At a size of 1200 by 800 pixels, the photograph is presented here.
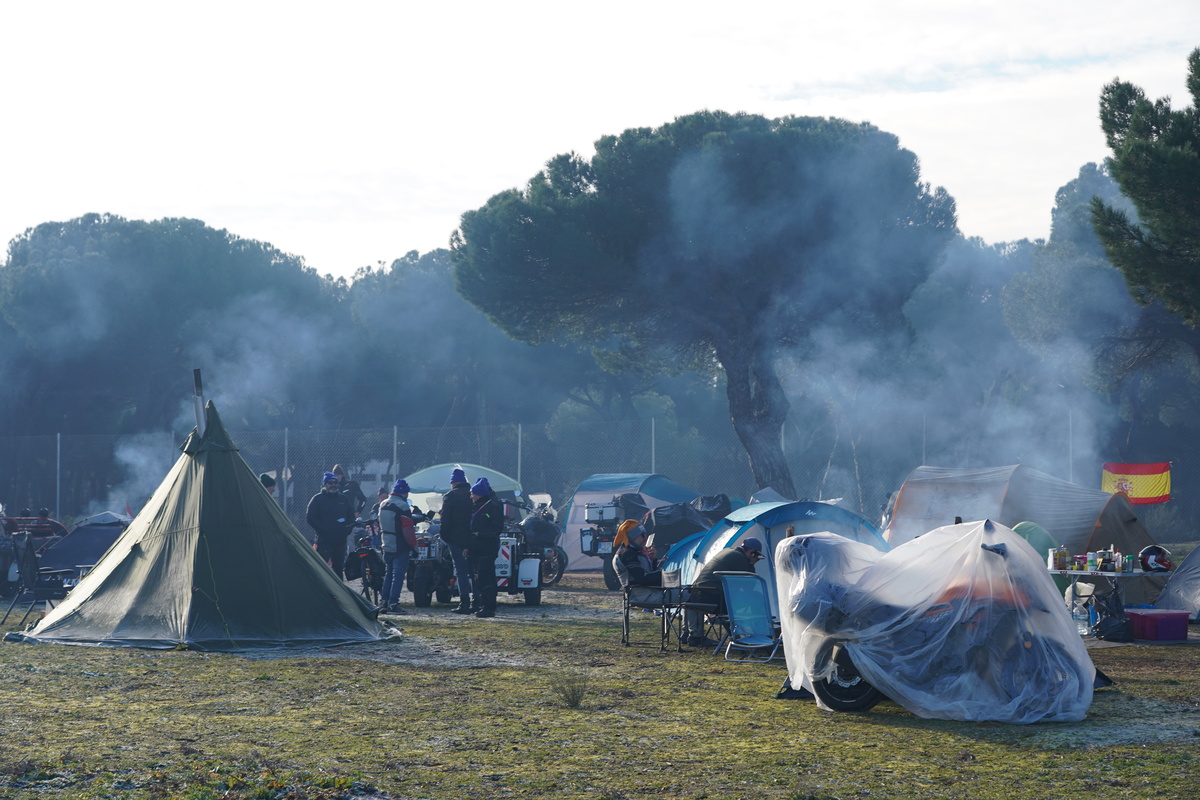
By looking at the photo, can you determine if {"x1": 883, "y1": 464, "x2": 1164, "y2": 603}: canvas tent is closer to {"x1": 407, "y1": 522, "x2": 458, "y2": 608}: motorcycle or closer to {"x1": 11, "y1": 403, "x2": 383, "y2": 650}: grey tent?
{"x1": 407, "y1": 522, "x2": 458, "y2": 608}: motorcycle

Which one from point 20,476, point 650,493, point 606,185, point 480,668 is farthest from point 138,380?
point 480,668

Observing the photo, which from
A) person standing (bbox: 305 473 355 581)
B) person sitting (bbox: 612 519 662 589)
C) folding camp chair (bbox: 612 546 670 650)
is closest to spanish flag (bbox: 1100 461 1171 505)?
person sitting (bbox: 612 519 662 589)

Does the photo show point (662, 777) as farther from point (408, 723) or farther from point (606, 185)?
point (606, 185)

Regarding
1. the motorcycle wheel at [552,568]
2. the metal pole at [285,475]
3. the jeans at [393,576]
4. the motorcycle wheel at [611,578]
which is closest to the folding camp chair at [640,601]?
the jeans at [393,576]

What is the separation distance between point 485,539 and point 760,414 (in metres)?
13.7

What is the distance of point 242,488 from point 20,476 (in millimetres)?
20325

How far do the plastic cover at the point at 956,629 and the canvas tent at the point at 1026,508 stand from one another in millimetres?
7694

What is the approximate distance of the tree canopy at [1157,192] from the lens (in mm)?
13477

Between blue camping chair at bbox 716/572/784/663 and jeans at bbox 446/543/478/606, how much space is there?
4551 mm

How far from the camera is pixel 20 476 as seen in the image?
29078mm

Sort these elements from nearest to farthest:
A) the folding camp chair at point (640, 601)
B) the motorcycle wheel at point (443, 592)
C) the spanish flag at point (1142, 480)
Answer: the folding camp chair at point (640, 601)
the motorcycle wheel at point (443, 592)
the spanish flag at point (1142, 480)

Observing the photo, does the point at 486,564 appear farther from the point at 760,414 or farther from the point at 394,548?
the point at 760,414

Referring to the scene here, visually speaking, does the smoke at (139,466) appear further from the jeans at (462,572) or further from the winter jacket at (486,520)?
the winter jacket at (486,520)

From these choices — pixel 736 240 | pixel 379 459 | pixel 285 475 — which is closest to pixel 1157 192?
pixel 736 240
